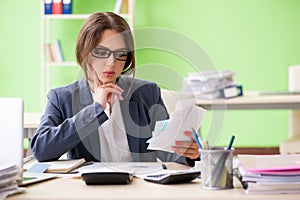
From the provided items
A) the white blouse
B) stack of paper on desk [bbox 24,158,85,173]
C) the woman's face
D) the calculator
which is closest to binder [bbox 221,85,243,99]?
the white blouse

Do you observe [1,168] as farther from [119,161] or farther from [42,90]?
[42,90]

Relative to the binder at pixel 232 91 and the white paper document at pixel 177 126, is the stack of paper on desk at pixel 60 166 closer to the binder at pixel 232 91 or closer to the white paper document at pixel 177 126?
the white paper document at pixel 177 126

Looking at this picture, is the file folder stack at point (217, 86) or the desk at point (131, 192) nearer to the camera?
the desk at point (131, 192)

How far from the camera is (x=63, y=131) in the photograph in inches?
70.6

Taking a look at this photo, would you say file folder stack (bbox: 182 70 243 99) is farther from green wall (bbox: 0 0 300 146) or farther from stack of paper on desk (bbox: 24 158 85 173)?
green wall (bbox: 0 0 300 146)

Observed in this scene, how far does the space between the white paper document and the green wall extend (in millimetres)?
3792

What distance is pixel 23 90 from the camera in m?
5.44

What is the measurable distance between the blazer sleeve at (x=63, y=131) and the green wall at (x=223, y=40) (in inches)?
138

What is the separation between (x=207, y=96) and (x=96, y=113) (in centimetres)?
155

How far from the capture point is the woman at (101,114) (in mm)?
1726

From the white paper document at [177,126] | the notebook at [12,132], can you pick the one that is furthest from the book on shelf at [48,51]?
the notebook at [12,132]

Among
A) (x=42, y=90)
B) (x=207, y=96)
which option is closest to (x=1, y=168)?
(x=207, y=96)

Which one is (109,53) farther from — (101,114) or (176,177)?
(176,177)

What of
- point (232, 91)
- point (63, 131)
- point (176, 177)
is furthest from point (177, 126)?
point (232, 91)
